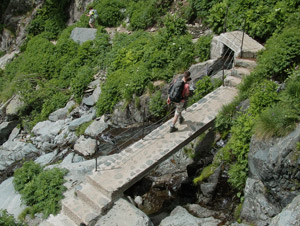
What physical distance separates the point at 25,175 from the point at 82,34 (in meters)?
12.8

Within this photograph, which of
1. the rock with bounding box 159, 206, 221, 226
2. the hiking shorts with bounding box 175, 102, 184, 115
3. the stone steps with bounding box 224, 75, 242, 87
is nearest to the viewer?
the rock with bounding box 159, 206, 221, 226

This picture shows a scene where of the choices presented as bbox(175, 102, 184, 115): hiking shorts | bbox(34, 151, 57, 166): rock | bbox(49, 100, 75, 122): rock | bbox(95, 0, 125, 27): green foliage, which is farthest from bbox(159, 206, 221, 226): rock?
bbox(95, 0, 125, 27): green foliage

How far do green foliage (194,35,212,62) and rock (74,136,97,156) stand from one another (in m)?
5.76

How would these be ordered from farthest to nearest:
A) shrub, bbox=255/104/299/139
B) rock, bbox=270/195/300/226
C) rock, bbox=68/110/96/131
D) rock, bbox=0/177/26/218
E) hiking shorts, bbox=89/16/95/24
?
hiking shorts, bbox=89/16/95/24, rock, bbox=68/110/96/131, rock, bbox=0/177/26/218, shrub, bbox=255/104/299/139, rock, bbox=270/195/300/226

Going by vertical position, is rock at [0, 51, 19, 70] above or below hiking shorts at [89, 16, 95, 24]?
below

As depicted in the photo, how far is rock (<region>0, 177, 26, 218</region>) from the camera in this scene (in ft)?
33.4

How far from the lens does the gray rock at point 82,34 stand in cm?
2132

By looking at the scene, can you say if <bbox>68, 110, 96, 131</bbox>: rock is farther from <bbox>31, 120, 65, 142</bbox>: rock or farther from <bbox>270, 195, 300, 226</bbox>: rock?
<bbox>270, 195, 300, 226</bbox>: rock

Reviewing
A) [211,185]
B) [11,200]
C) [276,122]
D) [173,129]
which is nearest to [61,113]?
[11,200]

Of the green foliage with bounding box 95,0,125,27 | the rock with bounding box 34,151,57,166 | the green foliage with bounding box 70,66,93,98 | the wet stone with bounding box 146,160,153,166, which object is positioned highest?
the green foliage with bounding box 95,0,125,27

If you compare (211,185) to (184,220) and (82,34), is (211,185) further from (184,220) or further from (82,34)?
(82,34)

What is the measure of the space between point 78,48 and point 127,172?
1311 centimetres

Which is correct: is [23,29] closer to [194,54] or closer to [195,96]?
[194,54]

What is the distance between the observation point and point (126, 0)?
2164 centimetres
